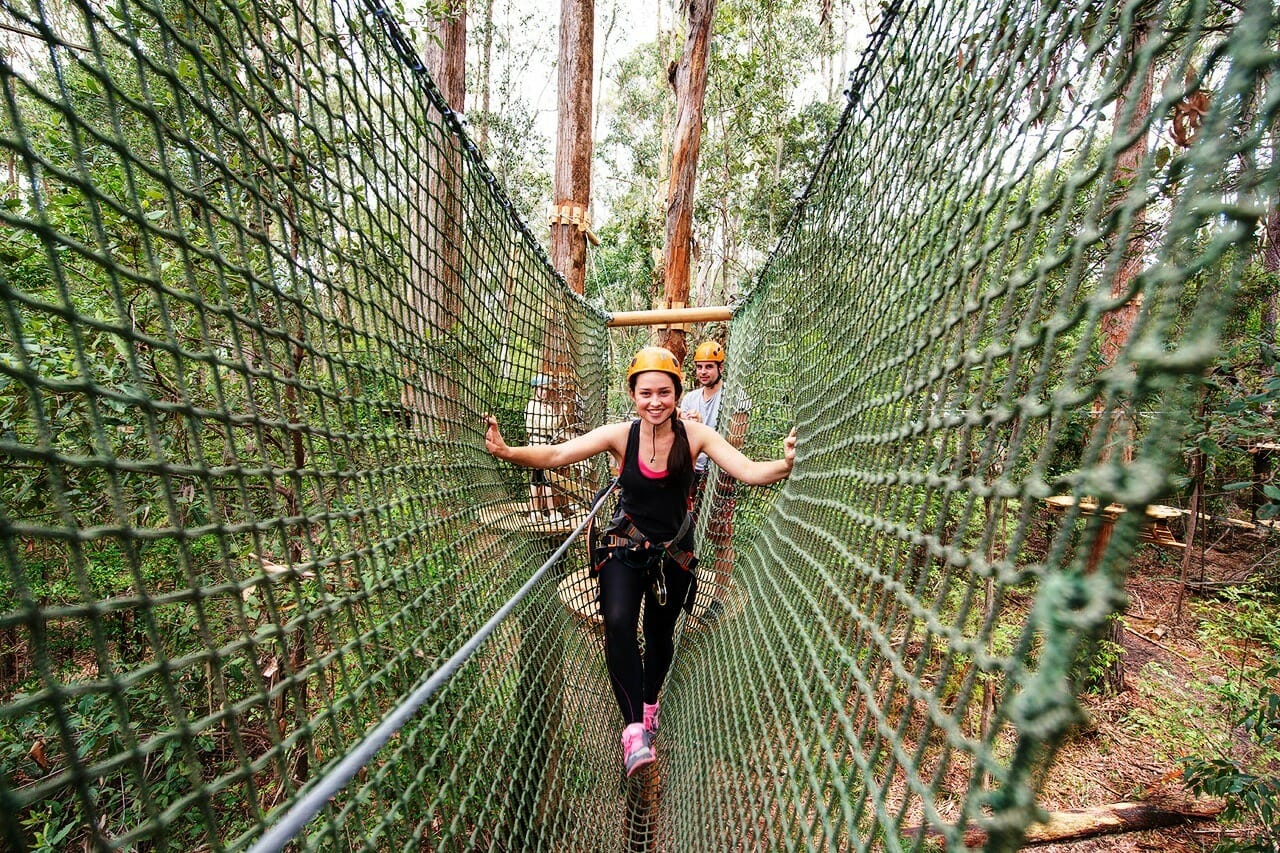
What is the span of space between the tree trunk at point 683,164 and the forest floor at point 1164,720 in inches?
123

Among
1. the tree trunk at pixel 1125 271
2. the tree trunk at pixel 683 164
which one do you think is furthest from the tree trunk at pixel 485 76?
the tree trunk at pixel 1125 271

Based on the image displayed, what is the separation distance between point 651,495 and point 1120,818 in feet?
10.5

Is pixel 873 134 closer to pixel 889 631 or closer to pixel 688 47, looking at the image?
pixel 889 631

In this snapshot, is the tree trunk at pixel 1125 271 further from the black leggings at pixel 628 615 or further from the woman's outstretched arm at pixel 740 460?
the black leggings at pixel 628 615

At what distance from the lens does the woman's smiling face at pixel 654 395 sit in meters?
1.90

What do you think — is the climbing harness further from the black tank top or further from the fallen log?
the fallen log

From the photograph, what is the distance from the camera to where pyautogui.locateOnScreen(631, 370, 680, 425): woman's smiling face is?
1903 millimetres

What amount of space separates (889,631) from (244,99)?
1.08 metres

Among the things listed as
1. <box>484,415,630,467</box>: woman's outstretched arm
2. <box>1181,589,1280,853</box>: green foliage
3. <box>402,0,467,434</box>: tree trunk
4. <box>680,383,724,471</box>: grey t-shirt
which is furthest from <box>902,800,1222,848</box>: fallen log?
<box>402,0,467,434</box>: tree trunk

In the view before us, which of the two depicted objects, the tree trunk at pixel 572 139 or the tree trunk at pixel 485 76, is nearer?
the tree trunk at pixel 572 139

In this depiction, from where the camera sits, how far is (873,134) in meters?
1.21

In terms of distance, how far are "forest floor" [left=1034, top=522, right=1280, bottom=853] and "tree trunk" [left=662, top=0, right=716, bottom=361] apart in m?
3.12

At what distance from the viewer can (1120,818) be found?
10.2 feet

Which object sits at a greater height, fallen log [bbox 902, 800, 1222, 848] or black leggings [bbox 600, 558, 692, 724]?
black leggings [bbox 600, 558, 692, 724]
